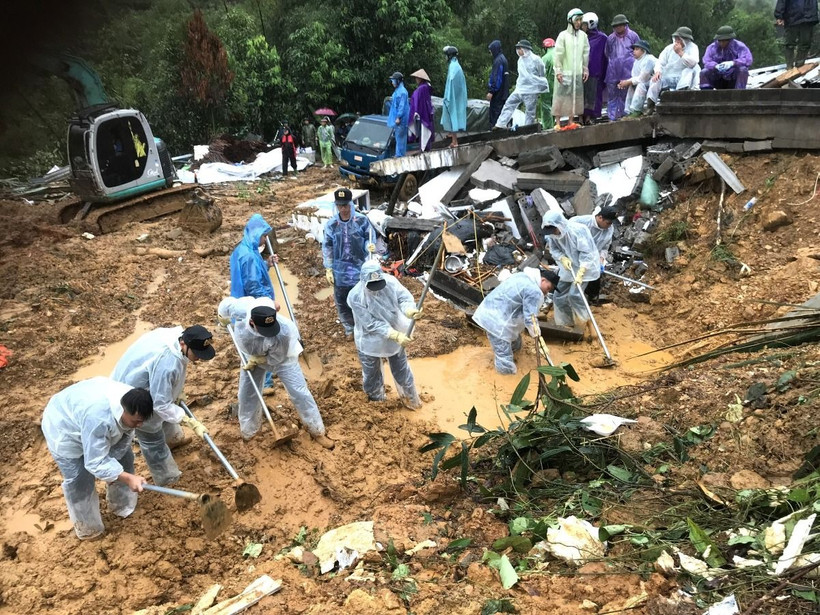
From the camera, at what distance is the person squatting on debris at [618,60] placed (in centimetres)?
1081

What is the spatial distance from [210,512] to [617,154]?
28.6ft

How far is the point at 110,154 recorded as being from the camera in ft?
38.5

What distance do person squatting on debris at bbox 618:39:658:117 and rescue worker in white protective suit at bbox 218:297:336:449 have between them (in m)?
7.97

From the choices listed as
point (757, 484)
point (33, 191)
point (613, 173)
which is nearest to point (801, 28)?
point (613, 173)

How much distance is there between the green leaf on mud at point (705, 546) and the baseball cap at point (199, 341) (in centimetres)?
368

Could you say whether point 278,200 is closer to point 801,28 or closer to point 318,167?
point 318,167

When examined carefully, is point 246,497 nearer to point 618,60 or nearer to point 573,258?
point 573,258

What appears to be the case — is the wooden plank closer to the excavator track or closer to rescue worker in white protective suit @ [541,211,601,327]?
rescue worker in white protective suit @ [541,211,601,327]

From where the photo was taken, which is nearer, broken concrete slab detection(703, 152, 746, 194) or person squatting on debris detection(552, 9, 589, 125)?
broken concrete slab detection(703, 152, 746, 194)

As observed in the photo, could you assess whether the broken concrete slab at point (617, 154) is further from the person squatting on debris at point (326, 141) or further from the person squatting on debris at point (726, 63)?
the person squatting on debris at point (326, 141)

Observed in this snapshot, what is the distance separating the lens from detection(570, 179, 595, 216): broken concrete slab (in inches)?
372

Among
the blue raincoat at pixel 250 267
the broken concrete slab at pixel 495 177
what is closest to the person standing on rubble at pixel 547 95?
the broken concrete slab at pixel 495 177

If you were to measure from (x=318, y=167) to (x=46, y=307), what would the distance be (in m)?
11.0

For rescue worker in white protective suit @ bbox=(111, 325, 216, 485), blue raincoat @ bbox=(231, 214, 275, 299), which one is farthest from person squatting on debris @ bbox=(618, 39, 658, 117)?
rescue worker in white protective suit @ bbox=(111, 325, 216, 485)
